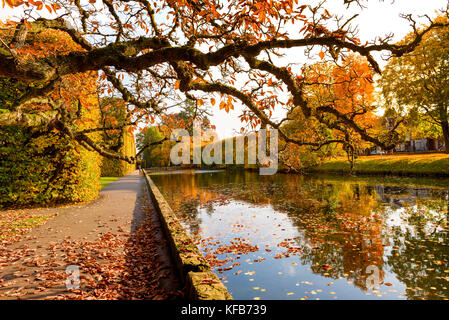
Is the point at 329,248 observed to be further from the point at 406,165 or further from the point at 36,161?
the point at 406,165

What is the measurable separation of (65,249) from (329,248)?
631cm

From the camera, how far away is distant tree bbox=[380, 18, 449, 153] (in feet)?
72.0

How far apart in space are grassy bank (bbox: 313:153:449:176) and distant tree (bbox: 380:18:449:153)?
138 inches

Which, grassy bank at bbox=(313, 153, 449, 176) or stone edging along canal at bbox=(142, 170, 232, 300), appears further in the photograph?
grassy bank at bbox=(313, 153, 449, 176)

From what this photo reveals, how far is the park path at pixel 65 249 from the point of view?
14.1ft

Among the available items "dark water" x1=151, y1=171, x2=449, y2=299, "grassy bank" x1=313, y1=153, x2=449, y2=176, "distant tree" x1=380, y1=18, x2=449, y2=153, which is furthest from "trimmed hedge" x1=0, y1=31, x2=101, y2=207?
"distant tree" x1=380, y1=18, x2=449, y2=153

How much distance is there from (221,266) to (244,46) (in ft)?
14.6

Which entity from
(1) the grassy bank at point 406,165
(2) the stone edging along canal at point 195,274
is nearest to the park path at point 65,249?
(2) the stone edging along canal at point 195,274

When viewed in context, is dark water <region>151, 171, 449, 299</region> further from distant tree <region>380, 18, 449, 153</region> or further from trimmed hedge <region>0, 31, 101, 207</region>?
distant tree <region>380, 18, 449, 153</region>

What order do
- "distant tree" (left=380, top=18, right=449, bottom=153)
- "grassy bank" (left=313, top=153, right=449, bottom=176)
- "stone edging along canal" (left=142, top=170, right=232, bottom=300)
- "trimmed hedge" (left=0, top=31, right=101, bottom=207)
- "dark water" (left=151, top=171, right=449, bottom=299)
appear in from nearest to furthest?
"stone edging along canal" (left=142, top=170, right=232, bottom=300) < "dark water" (left=151, top=171, right=449, bottom=299) < "trimmed hedge" (left=0, top=31, right=101, bottom=207) < "grassy bank" (left=313, top=153, right=449, bottom=176) < "distant tree" (left=380, top=18, right=449, bottom=153)

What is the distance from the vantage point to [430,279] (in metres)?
4.85

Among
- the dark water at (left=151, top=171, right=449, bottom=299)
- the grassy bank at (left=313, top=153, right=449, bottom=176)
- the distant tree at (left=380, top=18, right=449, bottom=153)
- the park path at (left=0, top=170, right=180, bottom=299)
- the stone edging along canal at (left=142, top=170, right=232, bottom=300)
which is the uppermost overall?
the distant tree at (left=380, top=18, right=449, bottom=153)
